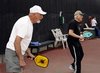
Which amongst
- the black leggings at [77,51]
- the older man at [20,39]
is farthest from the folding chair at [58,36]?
the older man at [20,39]

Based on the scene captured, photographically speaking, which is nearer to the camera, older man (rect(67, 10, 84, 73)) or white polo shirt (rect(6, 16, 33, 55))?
white polo shirt (rect(6, 16, 33, 55))

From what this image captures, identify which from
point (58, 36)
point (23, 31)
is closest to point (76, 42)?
point (23, 31)

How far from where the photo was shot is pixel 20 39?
5672 mm

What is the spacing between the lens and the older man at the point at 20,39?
223 inches

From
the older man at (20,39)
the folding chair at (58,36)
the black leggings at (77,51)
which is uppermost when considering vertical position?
the older man at (20,39)

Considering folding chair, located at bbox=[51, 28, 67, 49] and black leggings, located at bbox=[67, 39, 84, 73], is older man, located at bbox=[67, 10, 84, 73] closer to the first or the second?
black leggings, located at bbox=[67, 39, 84, 73]

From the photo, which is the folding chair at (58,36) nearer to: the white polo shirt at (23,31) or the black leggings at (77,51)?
the black leggings at (77,51)

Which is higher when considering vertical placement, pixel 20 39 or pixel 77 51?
pixel 20 39

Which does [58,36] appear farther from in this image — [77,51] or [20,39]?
[20,39]

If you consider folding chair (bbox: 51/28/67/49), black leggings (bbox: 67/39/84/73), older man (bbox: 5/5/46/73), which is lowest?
folding chair (bbox: 51/28/67/49)

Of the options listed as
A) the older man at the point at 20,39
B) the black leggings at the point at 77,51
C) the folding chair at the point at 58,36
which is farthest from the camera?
the folding chair at the point at 58,36

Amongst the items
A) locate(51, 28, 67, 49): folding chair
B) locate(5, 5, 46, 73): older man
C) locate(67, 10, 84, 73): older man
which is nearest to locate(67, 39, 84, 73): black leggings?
locate(67, 10, 84, 73): older man

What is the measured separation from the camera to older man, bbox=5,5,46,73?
18.6ft

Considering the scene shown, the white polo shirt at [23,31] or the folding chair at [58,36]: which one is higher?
the white polo shirt at [23,31]
